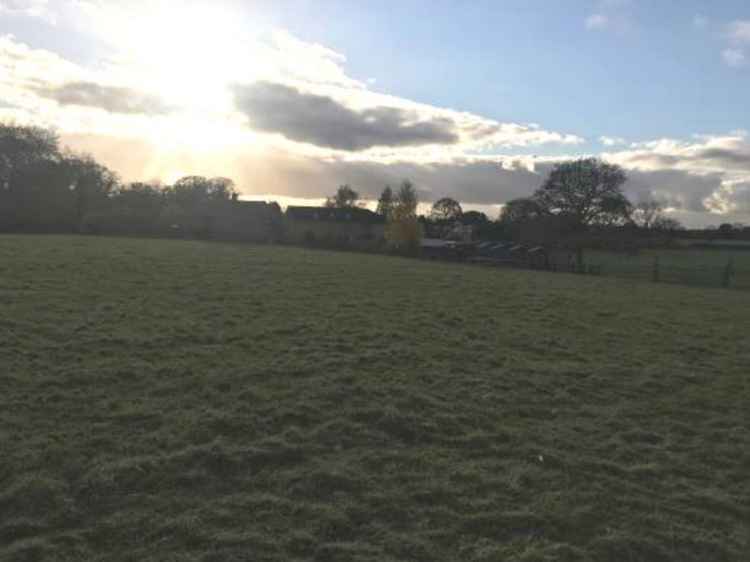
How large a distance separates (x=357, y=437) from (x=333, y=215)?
101272mm

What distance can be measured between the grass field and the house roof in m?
92.1

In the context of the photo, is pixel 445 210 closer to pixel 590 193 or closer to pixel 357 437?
pixel 590 193

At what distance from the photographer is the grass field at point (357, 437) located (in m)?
5.19

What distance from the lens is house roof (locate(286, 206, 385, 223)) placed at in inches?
4203

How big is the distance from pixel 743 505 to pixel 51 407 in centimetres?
759

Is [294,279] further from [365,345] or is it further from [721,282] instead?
[721,282]

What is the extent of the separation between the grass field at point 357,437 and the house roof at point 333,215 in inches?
3625

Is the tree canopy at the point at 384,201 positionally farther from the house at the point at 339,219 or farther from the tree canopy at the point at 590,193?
the tree canopy at the point at 590,193

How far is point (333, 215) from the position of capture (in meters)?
108

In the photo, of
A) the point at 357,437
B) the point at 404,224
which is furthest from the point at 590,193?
the point at 357,437

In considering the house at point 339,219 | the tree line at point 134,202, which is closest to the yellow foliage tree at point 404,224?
the tree line at point 134,202

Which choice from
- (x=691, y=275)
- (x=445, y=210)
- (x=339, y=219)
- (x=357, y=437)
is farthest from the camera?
(x=445, y=210)

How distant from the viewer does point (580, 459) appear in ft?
Answer: 23.0

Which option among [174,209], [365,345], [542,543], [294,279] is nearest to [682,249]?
[174,209]
